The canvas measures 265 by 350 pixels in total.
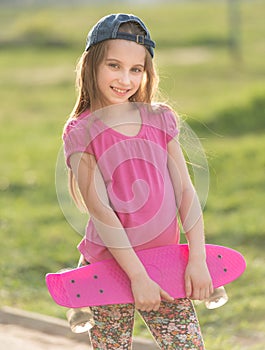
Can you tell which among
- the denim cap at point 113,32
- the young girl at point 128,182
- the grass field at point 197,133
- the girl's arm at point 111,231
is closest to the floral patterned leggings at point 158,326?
the young girl at point 128,182

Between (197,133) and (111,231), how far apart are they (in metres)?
7.72

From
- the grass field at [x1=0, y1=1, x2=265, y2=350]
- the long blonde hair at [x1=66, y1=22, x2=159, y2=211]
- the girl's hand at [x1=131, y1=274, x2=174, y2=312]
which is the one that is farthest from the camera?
the grass field at [x1=0, y1=1, x2=265, y2=350]

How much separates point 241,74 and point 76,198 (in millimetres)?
15723

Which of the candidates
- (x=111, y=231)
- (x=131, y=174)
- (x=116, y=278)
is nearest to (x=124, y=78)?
(x=131, y=174)

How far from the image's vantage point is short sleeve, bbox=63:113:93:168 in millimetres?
2506

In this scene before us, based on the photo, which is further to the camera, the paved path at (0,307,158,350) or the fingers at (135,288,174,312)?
the paved path at (0,307,158,350)

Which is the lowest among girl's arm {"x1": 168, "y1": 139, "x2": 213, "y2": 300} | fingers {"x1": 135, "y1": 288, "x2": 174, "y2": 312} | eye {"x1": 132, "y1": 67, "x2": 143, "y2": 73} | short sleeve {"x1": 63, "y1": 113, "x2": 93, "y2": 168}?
fingers {"x1": 135, "y1": 288, "x2": 174, "y2": 312}

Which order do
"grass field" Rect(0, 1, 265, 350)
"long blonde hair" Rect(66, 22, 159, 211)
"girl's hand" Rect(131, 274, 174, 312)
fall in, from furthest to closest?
"grass field" Rect(0, 1, 265, 350) → "long blonde hair" Rect(66, 22, 159, 211) → "girl's hand" Rect(131, 274, 174, 312)

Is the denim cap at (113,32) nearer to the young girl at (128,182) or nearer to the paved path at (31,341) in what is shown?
the young girl at (128,182)

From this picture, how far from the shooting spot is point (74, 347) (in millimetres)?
4078

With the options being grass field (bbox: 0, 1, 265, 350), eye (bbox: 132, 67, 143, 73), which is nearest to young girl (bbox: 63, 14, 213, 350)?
eye (bbox: 132, 67, 143, 73)

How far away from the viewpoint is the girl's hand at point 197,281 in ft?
8.20

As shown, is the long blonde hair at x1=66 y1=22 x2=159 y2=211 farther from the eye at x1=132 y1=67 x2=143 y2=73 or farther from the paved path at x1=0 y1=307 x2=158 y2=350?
the paved path at x1=0 y1=307 x2=158 y2=350

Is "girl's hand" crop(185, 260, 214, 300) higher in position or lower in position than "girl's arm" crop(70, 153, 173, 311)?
lower
